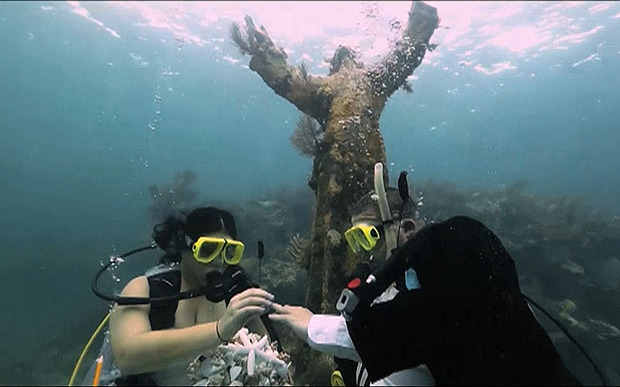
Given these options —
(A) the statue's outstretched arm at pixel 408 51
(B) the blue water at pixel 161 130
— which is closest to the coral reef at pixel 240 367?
Answer: (A) the statue's outstretched arm at pixel 408 51

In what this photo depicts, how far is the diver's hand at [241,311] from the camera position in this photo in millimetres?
2127

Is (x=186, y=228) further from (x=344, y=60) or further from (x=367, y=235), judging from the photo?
(x=344, y=60)

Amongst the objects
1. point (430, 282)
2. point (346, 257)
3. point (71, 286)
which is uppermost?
point (430, 282)

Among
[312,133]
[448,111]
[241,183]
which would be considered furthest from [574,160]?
[241,183]

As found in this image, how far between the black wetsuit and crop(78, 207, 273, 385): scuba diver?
77 cm

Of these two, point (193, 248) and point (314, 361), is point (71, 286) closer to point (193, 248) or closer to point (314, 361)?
point (314, 361)

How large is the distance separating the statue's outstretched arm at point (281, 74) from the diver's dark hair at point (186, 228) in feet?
14.0

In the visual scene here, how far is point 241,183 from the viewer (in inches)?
3140

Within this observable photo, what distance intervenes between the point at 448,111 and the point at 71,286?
37.3 m

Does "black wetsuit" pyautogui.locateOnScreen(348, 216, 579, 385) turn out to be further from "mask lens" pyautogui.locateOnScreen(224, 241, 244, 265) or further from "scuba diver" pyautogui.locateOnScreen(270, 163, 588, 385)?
A: "mask lens" pyautogui.locateOnScreen(224, 241, 244, 265)

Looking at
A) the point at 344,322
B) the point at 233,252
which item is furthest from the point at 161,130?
the point at 344,322

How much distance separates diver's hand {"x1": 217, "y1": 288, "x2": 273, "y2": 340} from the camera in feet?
6.98

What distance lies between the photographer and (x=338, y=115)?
6.30 meters

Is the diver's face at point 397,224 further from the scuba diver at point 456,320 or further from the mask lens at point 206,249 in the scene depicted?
the mask lens at point 206,249
